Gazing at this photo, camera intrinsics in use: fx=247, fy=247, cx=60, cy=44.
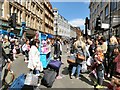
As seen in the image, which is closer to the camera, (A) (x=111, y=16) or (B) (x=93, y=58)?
(B) (x=93, y=58)

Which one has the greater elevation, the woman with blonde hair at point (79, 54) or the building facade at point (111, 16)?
the building facade at point (111, 16)

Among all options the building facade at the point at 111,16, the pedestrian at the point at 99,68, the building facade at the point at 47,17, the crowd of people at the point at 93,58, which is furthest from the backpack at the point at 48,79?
the building facade at the point at 47,17

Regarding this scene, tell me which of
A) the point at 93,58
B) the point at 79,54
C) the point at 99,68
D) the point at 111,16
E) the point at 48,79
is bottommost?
the point at 48,79

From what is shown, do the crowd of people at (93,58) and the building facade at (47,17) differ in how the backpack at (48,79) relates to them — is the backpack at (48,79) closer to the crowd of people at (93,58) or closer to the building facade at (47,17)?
the crowd of people at (93,58)

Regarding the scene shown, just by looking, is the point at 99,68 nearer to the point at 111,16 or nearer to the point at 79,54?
the point at 79,54

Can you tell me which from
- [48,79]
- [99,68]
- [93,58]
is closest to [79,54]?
[93,58]

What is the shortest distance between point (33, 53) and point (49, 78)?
3.11ft

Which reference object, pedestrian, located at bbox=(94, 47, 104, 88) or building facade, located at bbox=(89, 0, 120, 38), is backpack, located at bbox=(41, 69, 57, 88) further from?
building facade, located at bbox=(89, 0, 120, 38)

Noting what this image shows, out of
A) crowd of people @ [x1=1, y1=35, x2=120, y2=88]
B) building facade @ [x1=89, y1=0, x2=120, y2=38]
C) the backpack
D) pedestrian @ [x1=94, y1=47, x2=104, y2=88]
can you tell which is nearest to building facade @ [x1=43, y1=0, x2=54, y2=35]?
building facade @ [x1=89, y1=0, x2=120, y2=38]

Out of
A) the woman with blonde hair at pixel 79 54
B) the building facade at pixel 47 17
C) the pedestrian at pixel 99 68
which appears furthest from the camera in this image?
the building facade at pixel 47 17

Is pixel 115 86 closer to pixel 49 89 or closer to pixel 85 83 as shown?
pixel 49 89

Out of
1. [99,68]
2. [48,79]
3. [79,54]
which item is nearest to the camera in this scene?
[99,68]

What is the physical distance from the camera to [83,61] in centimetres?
927

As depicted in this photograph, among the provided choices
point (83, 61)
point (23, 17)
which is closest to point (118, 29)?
point (23, 17)
